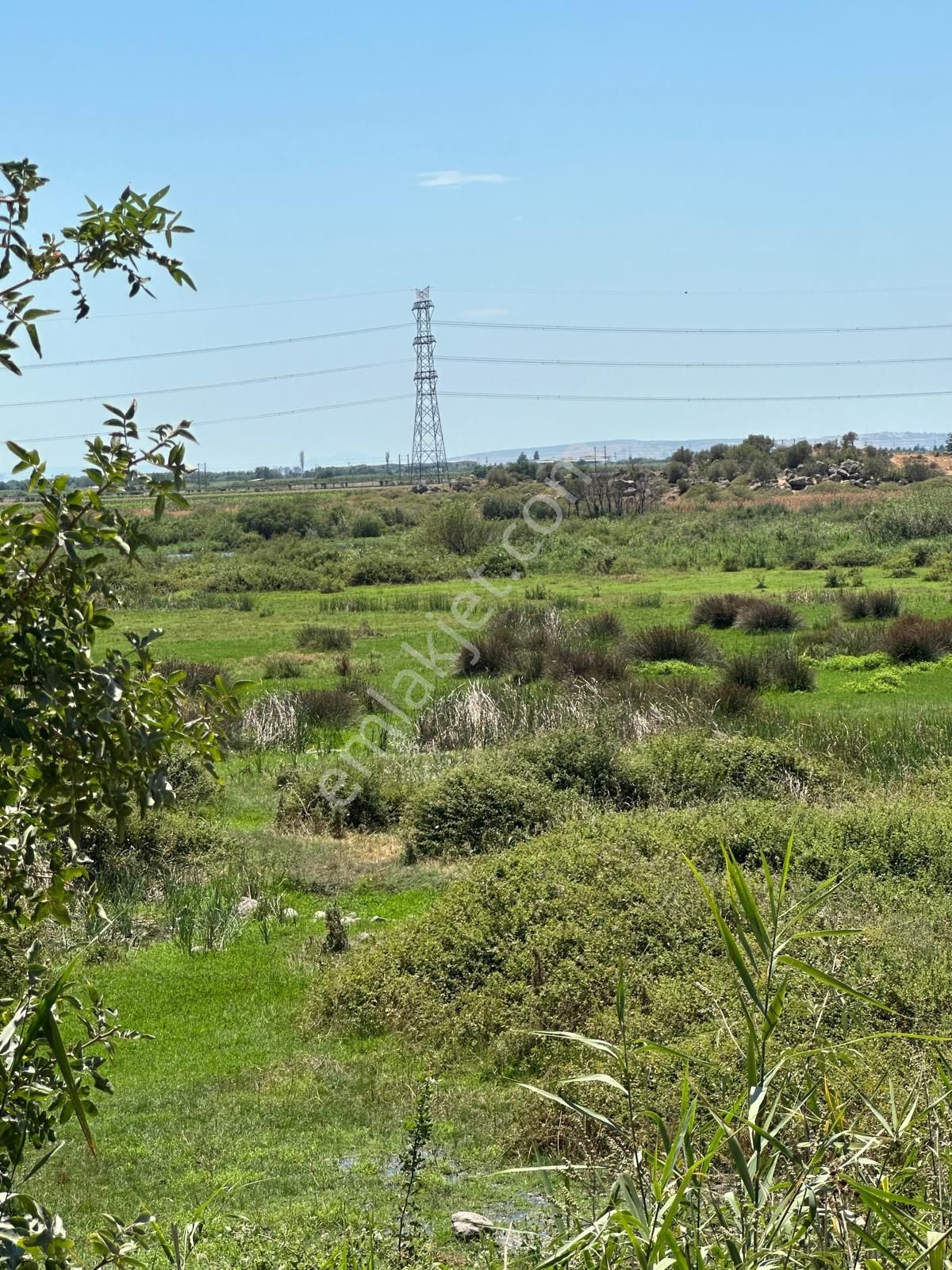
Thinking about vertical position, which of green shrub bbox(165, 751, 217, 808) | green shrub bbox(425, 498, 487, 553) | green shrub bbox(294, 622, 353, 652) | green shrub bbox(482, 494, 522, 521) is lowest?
green shrub bbox(165, 751, 217, 808)

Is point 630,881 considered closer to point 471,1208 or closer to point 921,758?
point 471,1208

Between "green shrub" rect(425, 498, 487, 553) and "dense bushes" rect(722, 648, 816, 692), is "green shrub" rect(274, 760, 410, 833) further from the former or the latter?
"green shrub" rect(425, 498, 487, 553)

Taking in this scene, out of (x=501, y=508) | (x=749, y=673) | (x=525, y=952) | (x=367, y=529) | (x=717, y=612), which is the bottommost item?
(x=525, y=952)

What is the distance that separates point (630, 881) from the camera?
31.9 ft

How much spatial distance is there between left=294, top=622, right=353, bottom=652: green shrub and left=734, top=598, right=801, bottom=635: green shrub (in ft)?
28.7

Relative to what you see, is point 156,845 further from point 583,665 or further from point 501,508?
point 501,508

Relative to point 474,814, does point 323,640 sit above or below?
above

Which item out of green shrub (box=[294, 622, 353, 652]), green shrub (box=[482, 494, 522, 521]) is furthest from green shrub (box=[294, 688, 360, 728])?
green shrub (box=[482, 494, 522, 521])

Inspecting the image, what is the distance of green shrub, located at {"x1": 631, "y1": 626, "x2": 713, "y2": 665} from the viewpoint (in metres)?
24.0

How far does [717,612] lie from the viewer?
29.2 meters

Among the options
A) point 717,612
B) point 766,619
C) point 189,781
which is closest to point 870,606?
point 766,619

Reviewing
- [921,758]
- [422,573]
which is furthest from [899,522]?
[921,758]

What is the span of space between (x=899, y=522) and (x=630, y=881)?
4053cm

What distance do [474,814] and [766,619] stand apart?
16.2 meters
